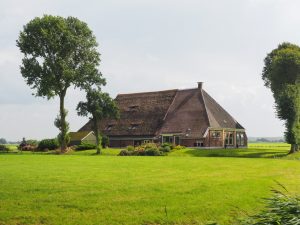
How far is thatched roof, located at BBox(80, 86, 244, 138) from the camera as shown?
244 feet

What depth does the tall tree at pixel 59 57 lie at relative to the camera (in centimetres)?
6347

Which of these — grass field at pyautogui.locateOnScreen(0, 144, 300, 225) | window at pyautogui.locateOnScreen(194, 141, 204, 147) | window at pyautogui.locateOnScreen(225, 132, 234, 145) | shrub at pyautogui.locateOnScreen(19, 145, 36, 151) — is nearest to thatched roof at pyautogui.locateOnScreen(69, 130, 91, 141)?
shrub at pyautogui.locateOnScreen(19, 145, 36, 151)

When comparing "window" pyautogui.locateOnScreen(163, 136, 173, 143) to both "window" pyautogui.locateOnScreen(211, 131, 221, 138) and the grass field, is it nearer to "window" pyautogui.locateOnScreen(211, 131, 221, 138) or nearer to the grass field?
"window" pyautogui.locateOnScreen(211, 131, 221, 138)

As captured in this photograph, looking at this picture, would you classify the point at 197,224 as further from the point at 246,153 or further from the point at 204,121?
the point at 204,121

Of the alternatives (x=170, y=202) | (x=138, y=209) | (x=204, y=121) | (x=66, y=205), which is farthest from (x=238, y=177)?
(x=204, y=121)

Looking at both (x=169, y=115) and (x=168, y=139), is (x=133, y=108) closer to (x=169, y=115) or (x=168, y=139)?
(x=169, y=115)

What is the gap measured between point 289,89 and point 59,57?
33549 mm

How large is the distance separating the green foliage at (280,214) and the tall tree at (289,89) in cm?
5220

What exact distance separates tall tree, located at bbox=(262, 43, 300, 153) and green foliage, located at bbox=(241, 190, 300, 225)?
171 ft

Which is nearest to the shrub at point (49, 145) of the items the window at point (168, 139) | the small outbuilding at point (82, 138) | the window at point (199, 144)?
the small outbuilding at point (82, 138)

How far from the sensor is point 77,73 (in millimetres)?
64562

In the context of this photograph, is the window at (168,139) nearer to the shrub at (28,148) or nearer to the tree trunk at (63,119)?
the tree trunk at (63,119)

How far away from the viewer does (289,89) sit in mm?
60469

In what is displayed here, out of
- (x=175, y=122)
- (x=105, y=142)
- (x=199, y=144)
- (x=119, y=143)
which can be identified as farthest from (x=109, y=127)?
(x=199, y=144)
